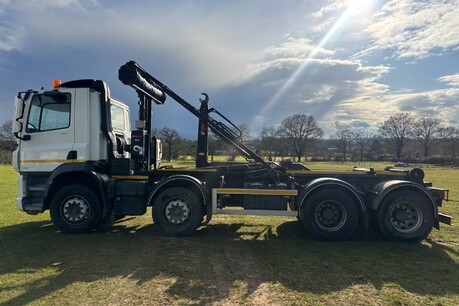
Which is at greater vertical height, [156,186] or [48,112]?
[48,112]

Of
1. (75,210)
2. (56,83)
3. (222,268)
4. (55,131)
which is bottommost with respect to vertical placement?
(222,268)

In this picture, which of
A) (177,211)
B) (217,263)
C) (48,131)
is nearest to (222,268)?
(217,263)

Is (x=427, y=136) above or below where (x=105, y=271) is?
above

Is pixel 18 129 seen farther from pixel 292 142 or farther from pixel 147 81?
pixel 292 142

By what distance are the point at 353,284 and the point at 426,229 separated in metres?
3.11

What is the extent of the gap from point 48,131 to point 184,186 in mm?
3266

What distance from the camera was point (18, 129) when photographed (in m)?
7.47

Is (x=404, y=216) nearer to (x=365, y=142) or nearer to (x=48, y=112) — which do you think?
(x=48, y=112)

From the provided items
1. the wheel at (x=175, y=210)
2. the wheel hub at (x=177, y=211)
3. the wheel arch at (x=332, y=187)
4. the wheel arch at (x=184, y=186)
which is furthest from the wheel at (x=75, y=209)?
the wheel arch at (x=332, y=187)

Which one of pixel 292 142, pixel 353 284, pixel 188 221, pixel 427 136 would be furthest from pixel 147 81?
pixel 427 136

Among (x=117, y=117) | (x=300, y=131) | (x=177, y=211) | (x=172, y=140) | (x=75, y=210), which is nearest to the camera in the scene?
(x=177, y=211)

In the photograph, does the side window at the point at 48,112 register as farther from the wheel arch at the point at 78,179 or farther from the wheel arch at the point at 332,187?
the wheel arch at the point at 332,187

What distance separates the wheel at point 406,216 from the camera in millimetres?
6918

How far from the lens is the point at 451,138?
73.5 metres
